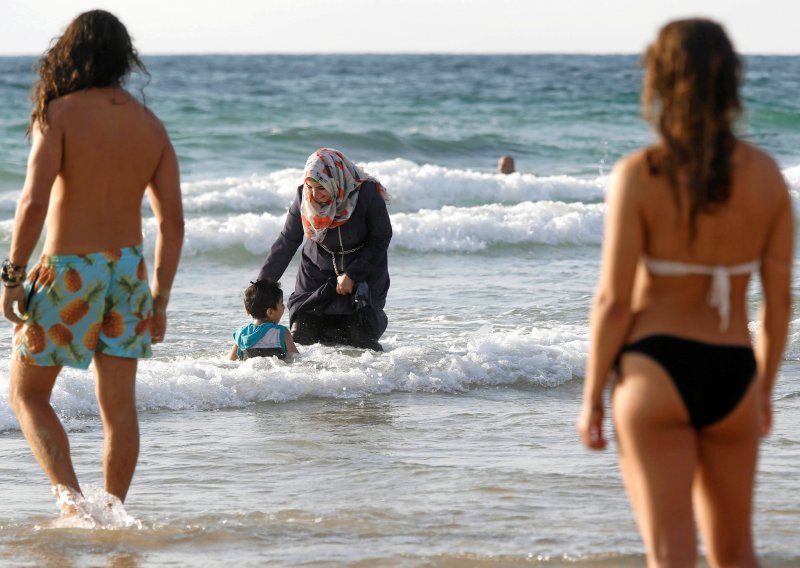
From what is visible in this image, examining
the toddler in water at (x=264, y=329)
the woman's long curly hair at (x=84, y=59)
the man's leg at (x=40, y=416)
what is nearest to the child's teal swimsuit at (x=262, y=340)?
the toddler in water at (x=264, y=329)

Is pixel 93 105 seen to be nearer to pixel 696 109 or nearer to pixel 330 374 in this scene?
pixel 696 109

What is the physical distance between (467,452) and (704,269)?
292cm

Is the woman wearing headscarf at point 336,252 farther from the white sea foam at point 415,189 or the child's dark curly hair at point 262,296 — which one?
the white sea foam at point 415,189

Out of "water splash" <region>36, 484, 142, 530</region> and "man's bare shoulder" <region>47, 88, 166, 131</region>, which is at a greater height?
"man's bare shoulder" <region>47, 88, 166, 131</region>

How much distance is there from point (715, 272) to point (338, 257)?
14.3ft

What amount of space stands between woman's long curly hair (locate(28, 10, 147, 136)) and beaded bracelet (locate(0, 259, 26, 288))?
16.8 inches

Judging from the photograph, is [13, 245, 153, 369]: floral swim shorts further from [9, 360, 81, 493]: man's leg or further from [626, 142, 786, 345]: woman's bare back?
[626, 142, 786, 345]: woman's bare back

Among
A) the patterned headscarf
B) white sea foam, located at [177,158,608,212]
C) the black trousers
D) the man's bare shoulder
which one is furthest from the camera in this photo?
white sea foam, located at [177,158,608,212]

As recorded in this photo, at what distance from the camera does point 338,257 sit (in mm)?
6977

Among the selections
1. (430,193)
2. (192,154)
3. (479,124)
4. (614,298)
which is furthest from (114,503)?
(479,124)

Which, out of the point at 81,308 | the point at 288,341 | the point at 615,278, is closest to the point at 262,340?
the point at 288,341

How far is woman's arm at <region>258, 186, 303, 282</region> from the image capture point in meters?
6.82

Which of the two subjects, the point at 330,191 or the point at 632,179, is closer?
the point at 632,179

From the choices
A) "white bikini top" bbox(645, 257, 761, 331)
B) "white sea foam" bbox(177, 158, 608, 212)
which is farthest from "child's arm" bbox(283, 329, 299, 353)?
"white sea foam" bbox(177, 158, 608, 212)
